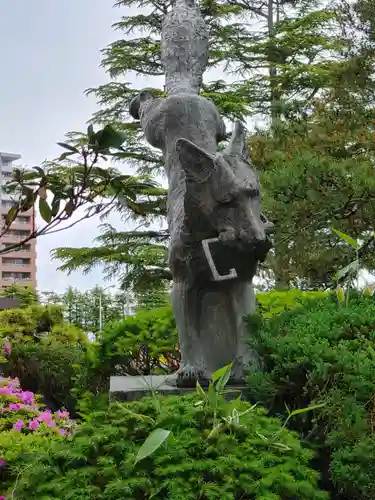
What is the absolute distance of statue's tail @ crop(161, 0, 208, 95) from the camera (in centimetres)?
387

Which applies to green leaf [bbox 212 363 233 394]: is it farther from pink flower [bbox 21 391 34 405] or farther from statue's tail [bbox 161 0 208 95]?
pink flower [bbox 21 391 34 405]

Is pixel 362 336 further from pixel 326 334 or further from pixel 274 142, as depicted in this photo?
pixel 274 142

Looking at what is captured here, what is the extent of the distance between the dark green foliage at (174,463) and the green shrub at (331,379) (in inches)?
7.9

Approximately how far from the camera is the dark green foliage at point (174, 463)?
1769mm

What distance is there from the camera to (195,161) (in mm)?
2922

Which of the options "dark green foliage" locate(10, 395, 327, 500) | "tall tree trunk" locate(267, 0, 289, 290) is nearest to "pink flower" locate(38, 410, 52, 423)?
"dark green foliage" locate(10, 395, 327, 500)

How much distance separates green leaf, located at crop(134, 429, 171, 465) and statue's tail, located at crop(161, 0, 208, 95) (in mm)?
2406

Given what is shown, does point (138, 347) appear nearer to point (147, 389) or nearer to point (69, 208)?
point (147, 389)

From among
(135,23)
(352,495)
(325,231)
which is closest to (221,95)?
(135,23)

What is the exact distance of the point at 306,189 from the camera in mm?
7090

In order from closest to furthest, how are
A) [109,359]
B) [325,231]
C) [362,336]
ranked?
[362,336] < [109,359] < [325,231]

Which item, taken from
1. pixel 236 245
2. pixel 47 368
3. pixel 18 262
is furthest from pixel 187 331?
pixel 18 262

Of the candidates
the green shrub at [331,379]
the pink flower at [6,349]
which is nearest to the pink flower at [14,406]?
the green shrub at [331,379]

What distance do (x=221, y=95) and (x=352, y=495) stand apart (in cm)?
1226
